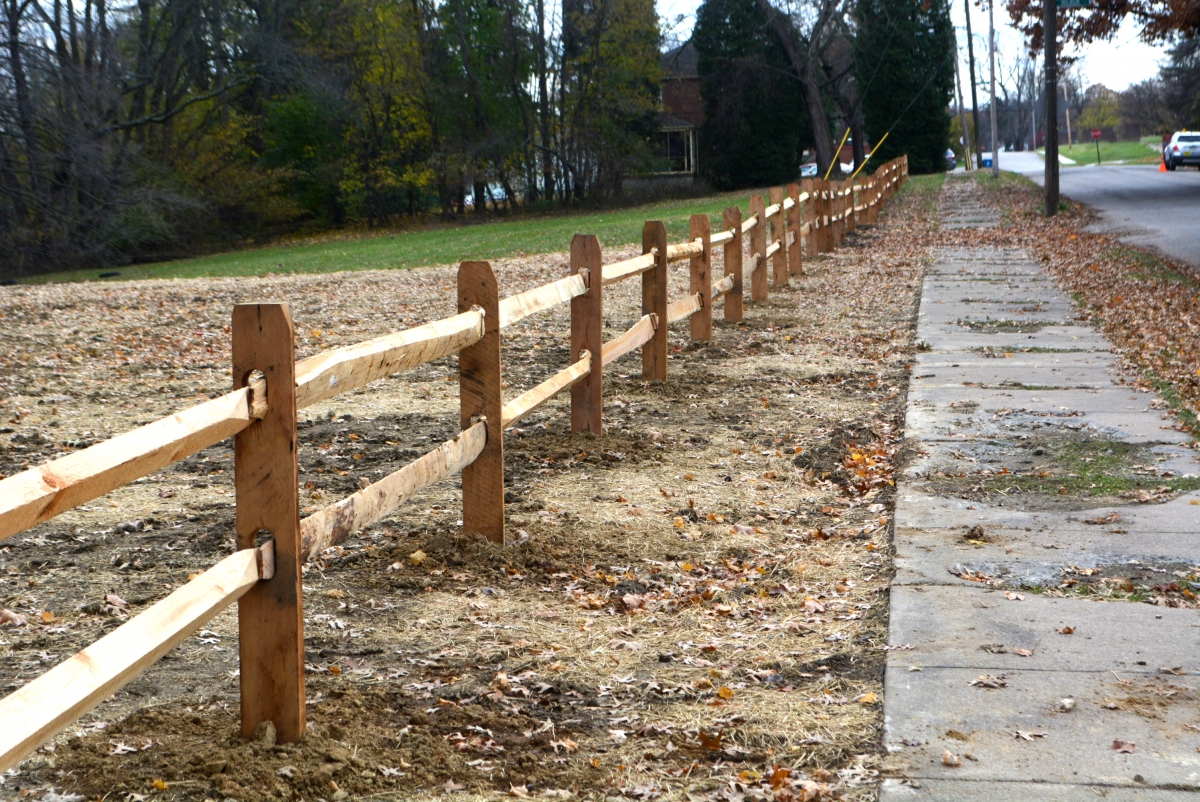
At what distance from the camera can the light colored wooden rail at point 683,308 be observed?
9781 mm

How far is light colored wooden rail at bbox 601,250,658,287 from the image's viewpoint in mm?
7625

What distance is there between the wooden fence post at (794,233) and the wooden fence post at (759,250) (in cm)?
245

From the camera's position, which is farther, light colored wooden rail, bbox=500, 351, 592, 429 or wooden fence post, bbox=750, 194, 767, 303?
wooden fence post, bbox=750, 194, 767, 303

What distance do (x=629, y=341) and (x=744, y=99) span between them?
42465mm

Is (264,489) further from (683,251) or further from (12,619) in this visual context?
(683,251)

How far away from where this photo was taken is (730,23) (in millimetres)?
48719

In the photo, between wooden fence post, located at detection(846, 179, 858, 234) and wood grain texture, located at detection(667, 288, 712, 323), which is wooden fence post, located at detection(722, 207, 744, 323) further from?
wooden fence post, located at detection(846, 179, 858, 234)

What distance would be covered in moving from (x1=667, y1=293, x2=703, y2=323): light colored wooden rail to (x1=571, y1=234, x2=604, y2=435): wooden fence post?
247 centimetres

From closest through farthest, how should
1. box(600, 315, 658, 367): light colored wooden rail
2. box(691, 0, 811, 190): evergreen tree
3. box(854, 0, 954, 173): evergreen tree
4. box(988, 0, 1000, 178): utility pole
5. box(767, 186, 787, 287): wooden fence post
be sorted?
box(600, 315, 658, 367): light colored wooden rail → box(767, 186, 787, 287): wooden fence post → box(988, 0, 1000, 178): utility pole → box(691, 0, 811, 190): evergreen tree → box(854, 0, 954, 173): evergreen tree

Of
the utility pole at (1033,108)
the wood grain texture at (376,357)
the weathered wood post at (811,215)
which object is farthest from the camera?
the utility pole at (1033,108)

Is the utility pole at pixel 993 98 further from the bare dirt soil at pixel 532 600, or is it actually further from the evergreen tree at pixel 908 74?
the bare dirt soil at pixel 532 600

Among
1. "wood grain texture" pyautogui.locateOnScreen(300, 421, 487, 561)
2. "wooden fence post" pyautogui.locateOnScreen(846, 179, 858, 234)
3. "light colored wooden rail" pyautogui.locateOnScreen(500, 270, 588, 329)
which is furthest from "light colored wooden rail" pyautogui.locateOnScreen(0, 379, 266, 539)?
"wooden fence post" pyautogui.locateOnScreen(846, 179, 858, 234)

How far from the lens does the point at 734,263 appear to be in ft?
39.5

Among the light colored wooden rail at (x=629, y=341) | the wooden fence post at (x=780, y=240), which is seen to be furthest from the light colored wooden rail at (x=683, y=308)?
the wooden fence post at (x=780, y=240)
